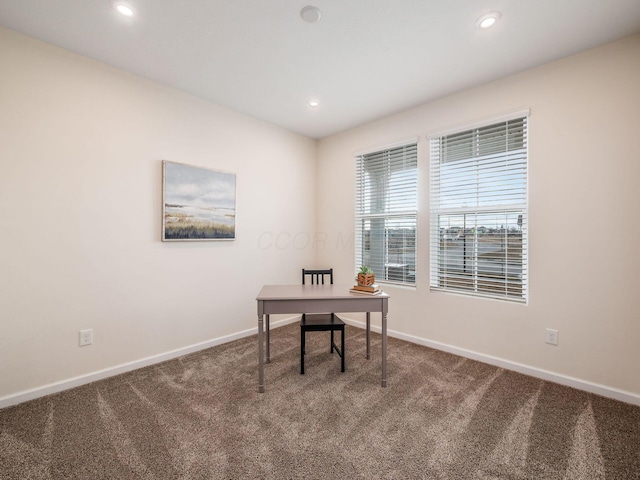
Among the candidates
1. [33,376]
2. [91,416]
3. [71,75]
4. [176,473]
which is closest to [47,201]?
[71,75]

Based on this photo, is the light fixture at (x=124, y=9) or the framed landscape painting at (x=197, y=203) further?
the framed landscape painting at (x=197, y=203)

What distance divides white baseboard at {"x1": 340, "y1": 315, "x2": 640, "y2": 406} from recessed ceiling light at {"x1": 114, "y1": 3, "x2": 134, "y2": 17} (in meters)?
3.72

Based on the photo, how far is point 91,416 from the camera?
1.91m

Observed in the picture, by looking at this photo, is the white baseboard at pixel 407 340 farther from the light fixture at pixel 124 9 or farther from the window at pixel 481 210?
the light fixture at pixel 124 9

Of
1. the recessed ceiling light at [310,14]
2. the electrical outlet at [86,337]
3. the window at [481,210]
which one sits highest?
the recessed ceiling light at [310,14]

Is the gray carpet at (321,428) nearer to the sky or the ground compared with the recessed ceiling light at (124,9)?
nearer to the ground

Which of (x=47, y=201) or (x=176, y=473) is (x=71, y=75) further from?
(x=176, y=473)

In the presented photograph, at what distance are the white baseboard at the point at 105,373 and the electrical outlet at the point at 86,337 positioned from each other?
253 mm

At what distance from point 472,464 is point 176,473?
1.54 meters

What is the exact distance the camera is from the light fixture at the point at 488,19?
1.90m

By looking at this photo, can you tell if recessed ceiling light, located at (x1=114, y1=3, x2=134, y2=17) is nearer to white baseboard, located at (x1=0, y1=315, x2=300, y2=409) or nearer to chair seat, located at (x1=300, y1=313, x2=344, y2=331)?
chair seat, located at (x1=300, y1=313, x2=344, y2=331)

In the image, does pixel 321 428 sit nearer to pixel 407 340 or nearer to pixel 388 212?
pixel 407 340

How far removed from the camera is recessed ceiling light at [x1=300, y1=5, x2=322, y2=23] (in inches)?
73.0

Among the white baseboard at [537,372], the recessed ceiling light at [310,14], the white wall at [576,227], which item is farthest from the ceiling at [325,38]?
the white baseboard at [537,372]
